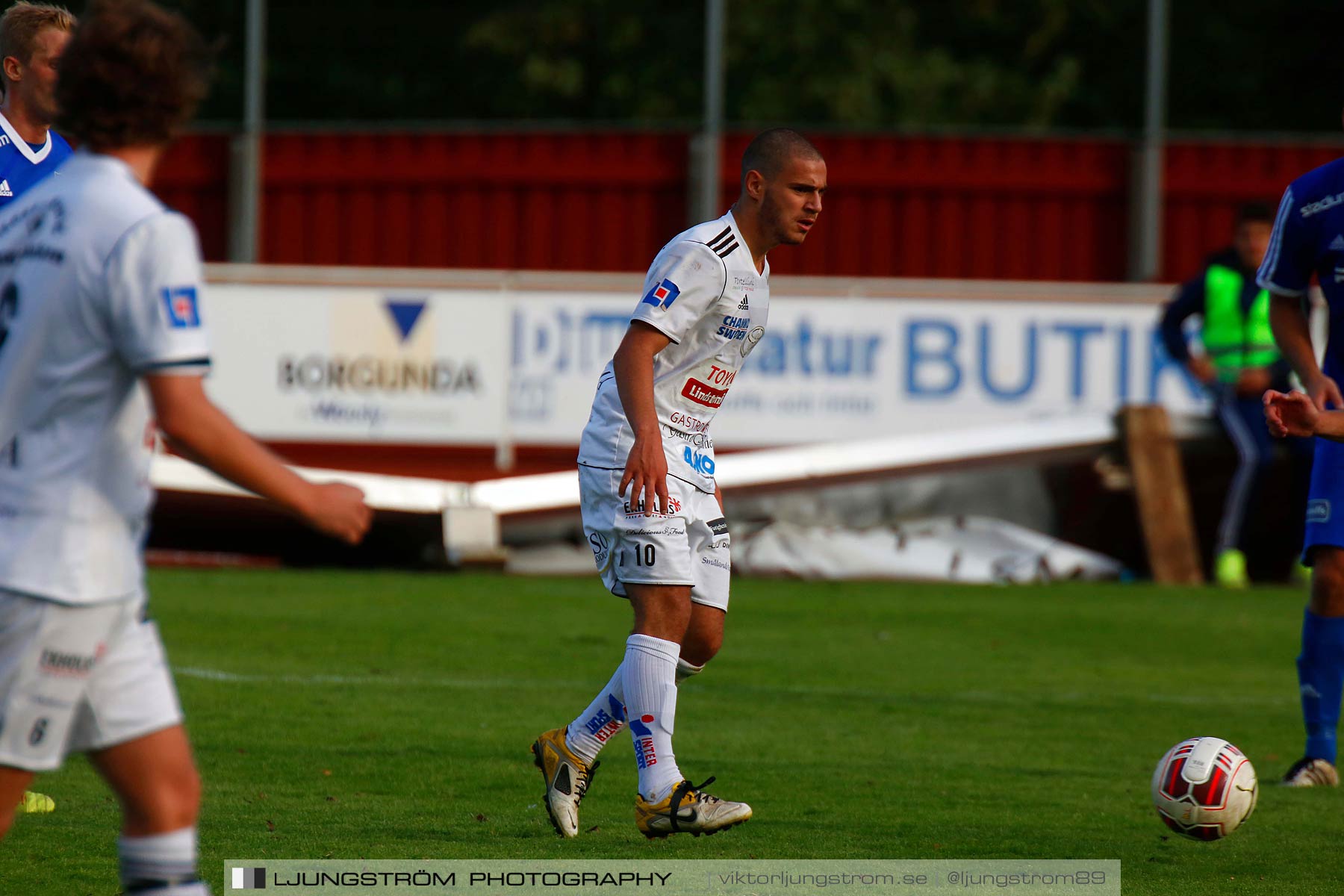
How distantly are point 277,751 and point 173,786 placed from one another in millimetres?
3315

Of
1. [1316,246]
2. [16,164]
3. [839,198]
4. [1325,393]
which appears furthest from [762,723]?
[839,198]

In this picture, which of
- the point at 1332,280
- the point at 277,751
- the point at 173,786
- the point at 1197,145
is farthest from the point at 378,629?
the point at 1197,145

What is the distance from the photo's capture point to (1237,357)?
501 inches

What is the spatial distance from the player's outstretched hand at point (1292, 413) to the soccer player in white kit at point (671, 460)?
1.41 meters

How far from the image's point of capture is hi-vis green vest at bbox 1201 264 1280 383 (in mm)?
12586

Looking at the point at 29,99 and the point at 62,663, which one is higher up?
the point at 29,99

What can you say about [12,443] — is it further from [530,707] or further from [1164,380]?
[1164,380]

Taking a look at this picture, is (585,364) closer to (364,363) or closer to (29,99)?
(364,363)

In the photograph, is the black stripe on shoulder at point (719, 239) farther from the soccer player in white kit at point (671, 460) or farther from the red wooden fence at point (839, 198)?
the red wooden fence at point (839, 198)

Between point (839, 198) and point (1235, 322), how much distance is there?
34.2ft

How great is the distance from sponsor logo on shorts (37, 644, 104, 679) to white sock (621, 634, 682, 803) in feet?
7.35

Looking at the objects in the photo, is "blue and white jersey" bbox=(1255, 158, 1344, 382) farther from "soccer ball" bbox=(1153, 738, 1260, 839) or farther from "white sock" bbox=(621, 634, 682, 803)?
"white sock" bbox=(621, 634, 682, 803)

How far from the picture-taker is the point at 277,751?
20.9 feet

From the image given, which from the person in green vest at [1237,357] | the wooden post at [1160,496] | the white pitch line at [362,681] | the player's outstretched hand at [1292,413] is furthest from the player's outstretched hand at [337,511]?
the wooden post at [1160,496]
